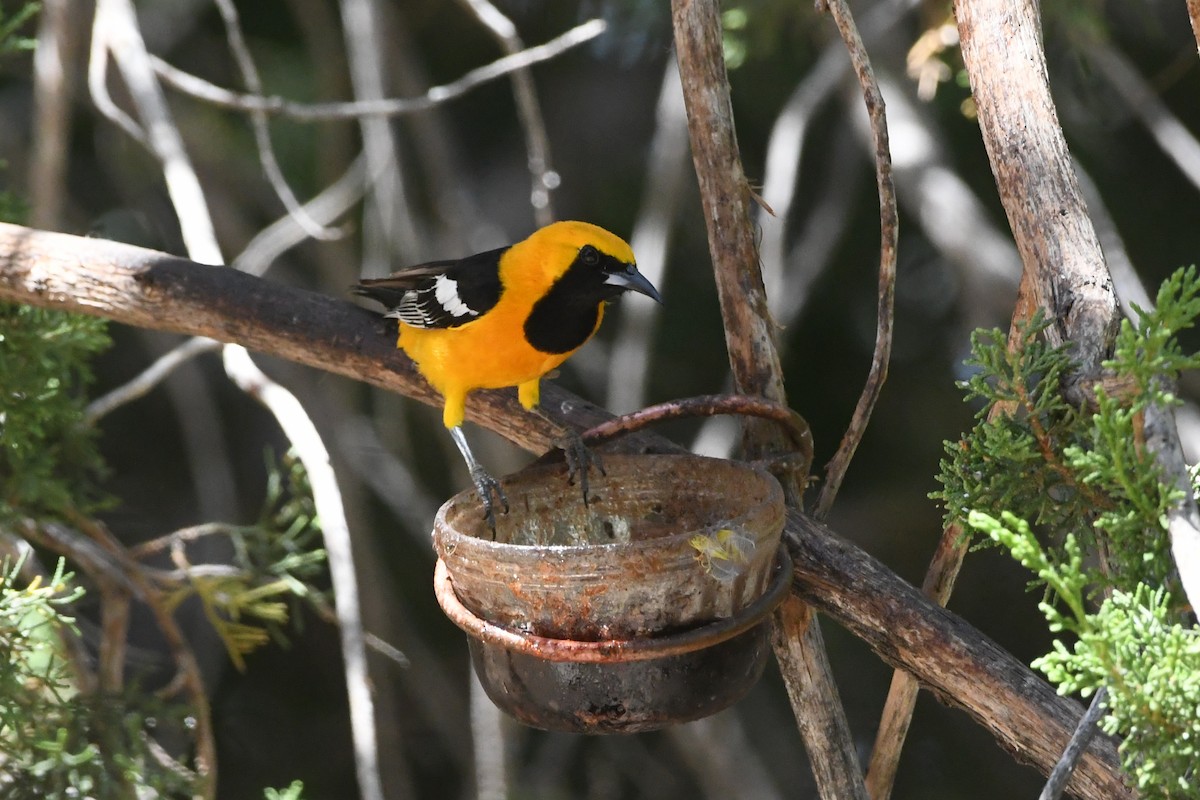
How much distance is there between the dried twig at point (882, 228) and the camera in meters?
2.01

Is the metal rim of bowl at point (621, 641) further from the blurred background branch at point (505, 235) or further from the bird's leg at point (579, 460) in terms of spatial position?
the blurred background branch at point (505, 235)

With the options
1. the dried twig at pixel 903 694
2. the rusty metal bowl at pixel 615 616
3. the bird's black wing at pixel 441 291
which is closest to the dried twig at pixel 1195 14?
the dried twig at pixel 903 694

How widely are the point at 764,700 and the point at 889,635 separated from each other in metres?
3.52

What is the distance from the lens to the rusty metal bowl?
66.6 inches

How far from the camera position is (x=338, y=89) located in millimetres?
4836

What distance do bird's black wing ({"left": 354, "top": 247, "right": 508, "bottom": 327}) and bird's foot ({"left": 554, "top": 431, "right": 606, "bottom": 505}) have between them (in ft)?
1.93

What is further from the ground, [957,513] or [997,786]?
[957,513]

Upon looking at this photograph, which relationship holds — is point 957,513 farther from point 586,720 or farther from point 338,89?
point 338,89

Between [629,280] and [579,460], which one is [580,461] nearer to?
[579,460]

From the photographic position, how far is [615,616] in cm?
173

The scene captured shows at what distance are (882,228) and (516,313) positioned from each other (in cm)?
96

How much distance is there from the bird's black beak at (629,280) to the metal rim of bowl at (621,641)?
87 cm

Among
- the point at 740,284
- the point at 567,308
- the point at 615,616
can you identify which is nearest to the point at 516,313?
the point at 567,308

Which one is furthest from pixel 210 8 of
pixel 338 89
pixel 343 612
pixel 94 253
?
pixel 343 612
